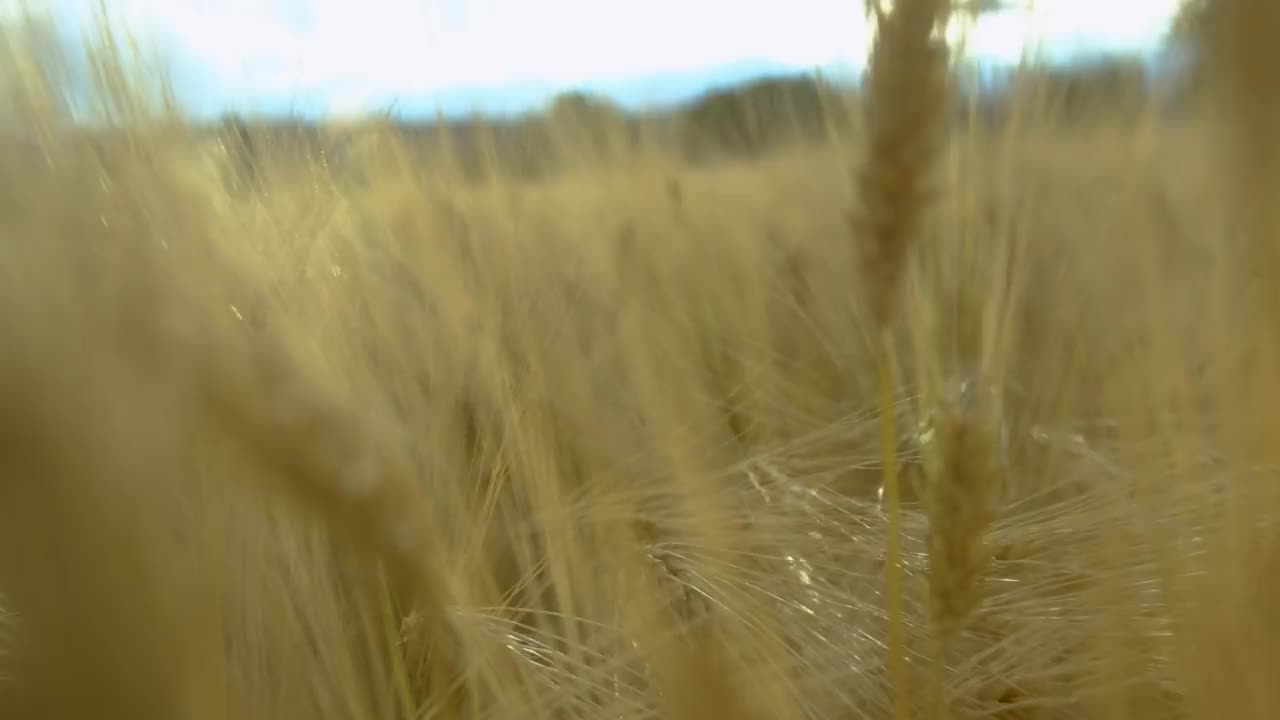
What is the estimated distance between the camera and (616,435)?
1.61 ft

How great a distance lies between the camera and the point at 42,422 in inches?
9.3

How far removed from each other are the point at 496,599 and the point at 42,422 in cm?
30

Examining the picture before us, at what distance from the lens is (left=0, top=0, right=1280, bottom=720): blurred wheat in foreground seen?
247 millimetres

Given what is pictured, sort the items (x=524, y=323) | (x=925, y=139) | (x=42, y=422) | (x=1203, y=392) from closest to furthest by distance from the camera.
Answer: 1. (x=42, y=422)
2. (x=925, y=139)
3. (x=1203, y=392)
4. (x=524, y=323)

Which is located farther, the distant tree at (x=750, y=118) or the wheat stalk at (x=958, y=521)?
the distant tree at (x=750, y=118)

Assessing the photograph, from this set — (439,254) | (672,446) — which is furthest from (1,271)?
(439,254)

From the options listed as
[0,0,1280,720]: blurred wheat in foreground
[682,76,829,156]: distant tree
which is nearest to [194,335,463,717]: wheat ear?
A: [0,0,1280,720]: blurred wheat in foreground

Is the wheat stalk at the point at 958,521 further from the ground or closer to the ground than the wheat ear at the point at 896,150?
closer to the ground

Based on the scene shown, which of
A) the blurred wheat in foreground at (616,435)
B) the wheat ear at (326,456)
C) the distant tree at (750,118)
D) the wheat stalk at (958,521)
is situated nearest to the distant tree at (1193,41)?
the blurred wheat in foreground at (616,435)

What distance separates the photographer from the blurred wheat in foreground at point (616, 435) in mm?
247

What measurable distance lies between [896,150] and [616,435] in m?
0.22

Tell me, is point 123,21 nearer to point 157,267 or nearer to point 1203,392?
point 157,267

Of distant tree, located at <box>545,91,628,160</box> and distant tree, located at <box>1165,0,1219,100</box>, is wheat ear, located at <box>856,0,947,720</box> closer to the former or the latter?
distant tree, located at <box>1165,0,1219,100</box>

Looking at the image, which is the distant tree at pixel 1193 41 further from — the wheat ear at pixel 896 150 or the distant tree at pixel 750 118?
the distant tree at pixel 750 118
